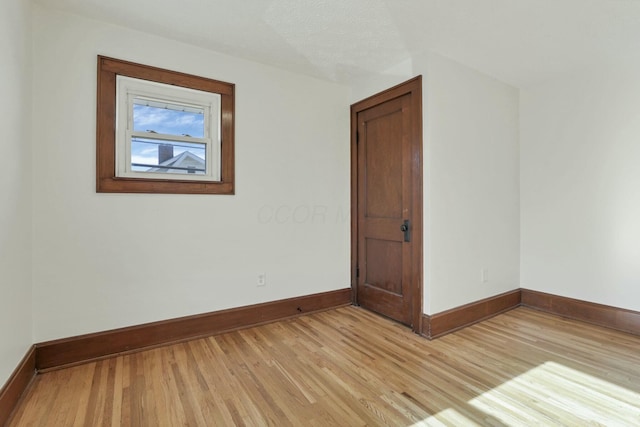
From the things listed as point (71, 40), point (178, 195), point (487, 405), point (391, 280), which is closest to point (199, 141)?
point (178, 195)

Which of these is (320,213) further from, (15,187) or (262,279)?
(15,187)

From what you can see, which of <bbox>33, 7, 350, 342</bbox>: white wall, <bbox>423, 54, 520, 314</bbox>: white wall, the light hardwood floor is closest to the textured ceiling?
<bbox>33, 7, 350, 342</bbox>: white wall

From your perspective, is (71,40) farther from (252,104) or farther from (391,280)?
(391,280)

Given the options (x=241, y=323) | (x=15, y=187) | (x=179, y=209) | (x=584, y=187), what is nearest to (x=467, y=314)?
(x=584, y=187)

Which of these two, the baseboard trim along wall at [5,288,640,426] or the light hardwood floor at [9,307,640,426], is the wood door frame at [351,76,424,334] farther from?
the light hardwood floor at [9,307,640,426]

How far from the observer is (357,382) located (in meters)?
2.04

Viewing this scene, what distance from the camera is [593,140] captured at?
311 cm

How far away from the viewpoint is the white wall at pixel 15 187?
5.45 feet

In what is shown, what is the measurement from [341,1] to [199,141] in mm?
1604

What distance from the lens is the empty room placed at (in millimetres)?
1906

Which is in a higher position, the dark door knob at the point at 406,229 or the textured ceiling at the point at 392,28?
the textured ceiling at the point at 392,28

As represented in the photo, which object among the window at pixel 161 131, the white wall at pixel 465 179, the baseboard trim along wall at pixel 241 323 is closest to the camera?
the baseboard trim along wall at pixel 241 323

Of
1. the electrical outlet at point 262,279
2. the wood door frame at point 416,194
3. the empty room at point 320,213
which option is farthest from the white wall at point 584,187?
the electrical outlet at point 262,279

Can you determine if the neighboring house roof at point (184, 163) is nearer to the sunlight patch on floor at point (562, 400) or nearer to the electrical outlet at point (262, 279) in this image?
the electrical outlet at point (262, 279)
